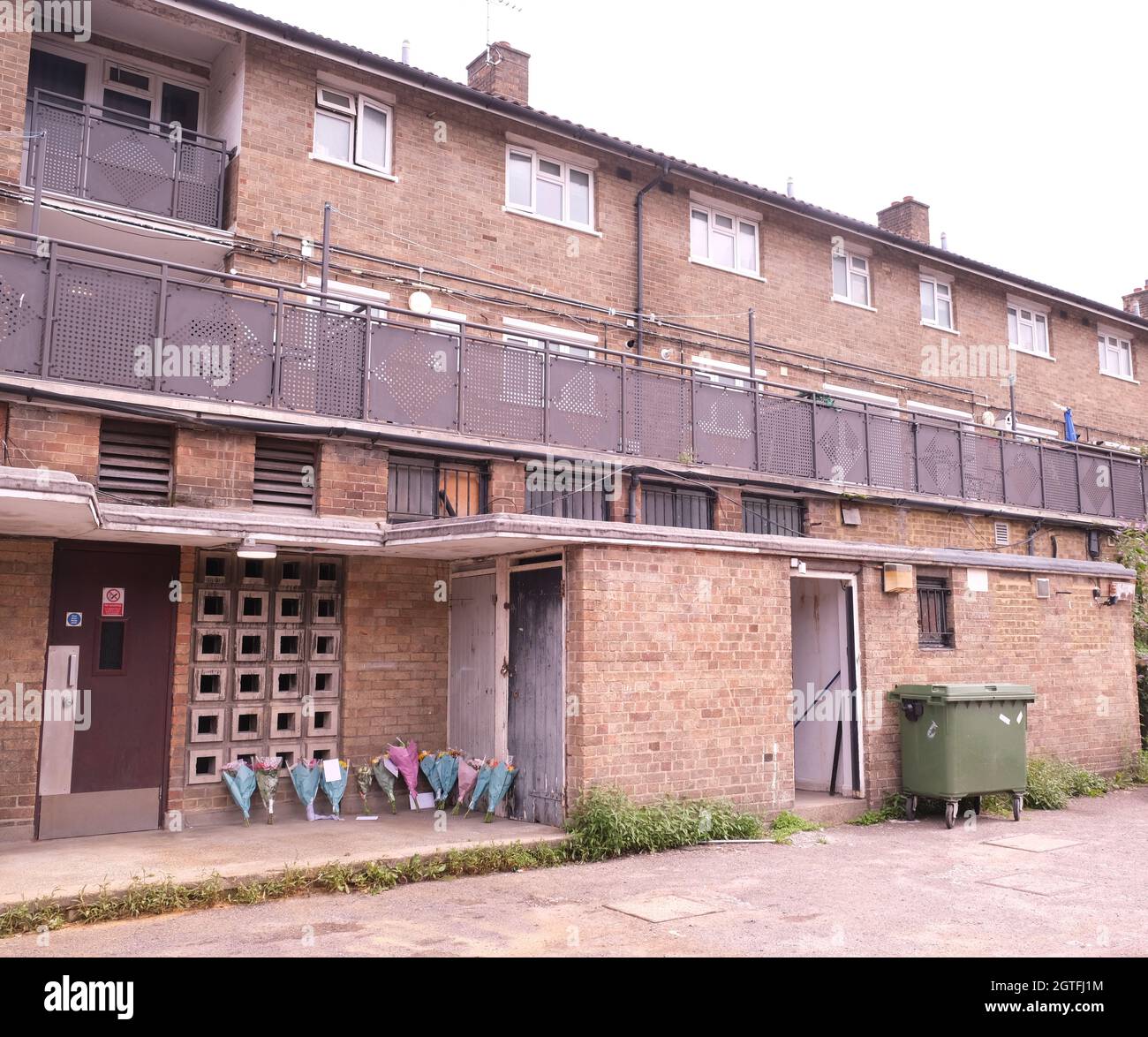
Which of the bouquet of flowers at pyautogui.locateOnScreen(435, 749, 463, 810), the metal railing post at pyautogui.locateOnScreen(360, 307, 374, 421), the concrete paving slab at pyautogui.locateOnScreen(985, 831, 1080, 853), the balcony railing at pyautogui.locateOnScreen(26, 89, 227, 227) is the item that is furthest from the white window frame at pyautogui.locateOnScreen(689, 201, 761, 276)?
the concrete paving slab at pyautogui.locateOnScreen(985, 831, 1080, 853)

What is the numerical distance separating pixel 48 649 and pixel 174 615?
1068 millimetres

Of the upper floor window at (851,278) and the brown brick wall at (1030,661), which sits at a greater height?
the upper floor window at (851,278)

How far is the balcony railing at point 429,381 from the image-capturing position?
8.94 metres

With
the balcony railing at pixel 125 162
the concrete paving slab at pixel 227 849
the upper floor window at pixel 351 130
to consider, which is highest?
the upper floor window at pixel 351 130

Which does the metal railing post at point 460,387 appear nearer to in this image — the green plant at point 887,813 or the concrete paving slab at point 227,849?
the concrete paving slab at point 227,849

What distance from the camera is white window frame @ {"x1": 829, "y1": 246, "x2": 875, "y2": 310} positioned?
1752cm

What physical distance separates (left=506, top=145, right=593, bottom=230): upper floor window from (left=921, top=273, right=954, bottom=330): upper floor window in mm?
7549

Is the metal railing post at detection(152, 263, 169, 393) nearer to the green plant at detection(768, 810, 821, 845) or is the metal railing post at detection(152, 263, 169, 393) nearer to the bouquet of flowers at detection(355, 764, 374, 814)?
the bouquet of flowers at detection(355, 764, 374, 814)

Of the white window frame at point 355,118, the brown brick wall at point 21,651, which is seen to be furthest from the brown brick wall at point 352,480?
the white window frame at point 355,118

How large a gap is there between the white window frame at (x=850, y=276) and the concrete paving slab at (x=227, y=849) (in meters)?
11.9

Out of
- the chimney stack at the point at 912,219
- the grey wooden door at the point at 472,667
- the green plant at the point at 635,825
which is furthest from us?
the chimney stack at the point at 912,219

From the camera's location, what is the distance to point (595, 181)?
1488 cm
